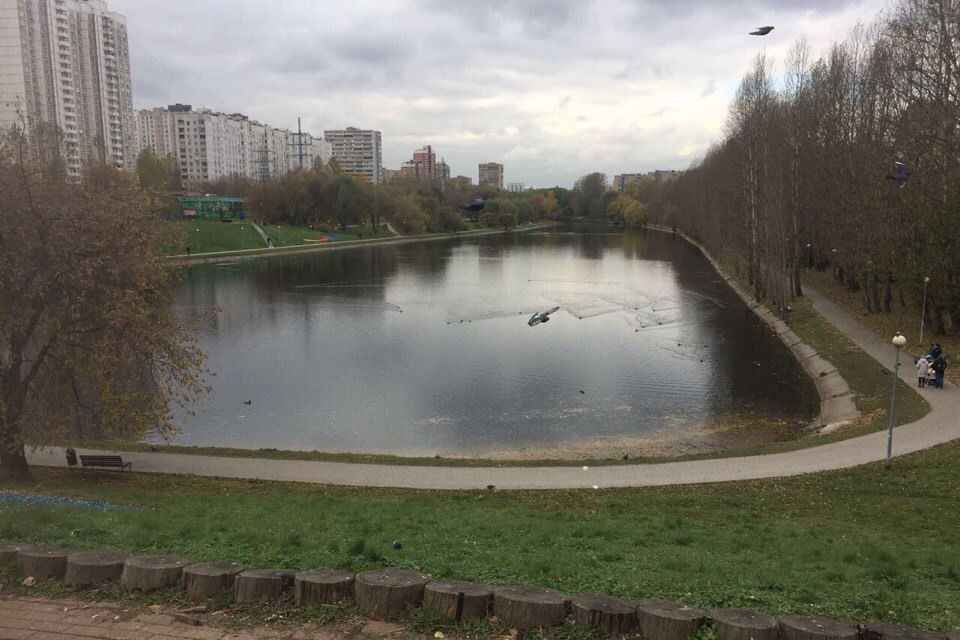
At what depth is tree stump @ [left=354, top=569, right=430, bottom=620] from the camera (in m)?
6.00

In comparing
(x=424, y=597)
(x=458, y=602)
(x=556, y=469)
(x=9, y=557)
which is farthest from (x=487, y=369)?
(x=458, y=602)

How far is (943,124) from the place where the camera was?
2909 centimetres

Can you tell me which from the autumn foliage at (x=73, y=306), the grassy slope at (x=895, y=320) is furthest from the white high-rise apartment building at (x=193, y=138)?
the autumn foliage at (x=73, y=306)

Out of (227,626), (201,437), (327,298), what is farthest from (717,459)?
(327,298)

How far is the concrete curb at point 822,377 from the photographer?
22125 mm

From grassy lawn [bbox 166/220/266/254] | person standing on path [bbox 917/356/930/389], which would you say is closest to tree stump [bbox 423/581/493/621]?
person standing on path [bbox 917/356/930/389]

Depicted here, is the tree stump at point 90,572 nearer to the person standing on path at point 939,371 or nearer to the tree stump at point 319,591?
the tree stump at point 319,591

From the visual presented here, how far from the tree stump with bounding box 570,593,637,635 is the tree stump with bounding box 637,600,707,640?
0.25 ft

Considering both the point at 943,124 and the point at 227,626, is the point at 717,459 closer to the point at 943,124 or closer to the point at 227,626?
the point at 227,626

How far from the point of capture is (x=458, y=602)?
593 centimetres

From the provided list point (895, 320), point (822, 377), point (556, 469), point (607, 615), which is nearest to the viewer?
point (607, 615)

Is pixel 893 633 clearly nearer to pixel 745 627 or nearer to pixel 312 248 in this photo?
pixel 745 627

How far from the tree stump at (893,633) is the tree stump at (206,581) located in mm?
5161

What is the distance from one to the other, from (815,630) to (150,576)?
18.0ft
